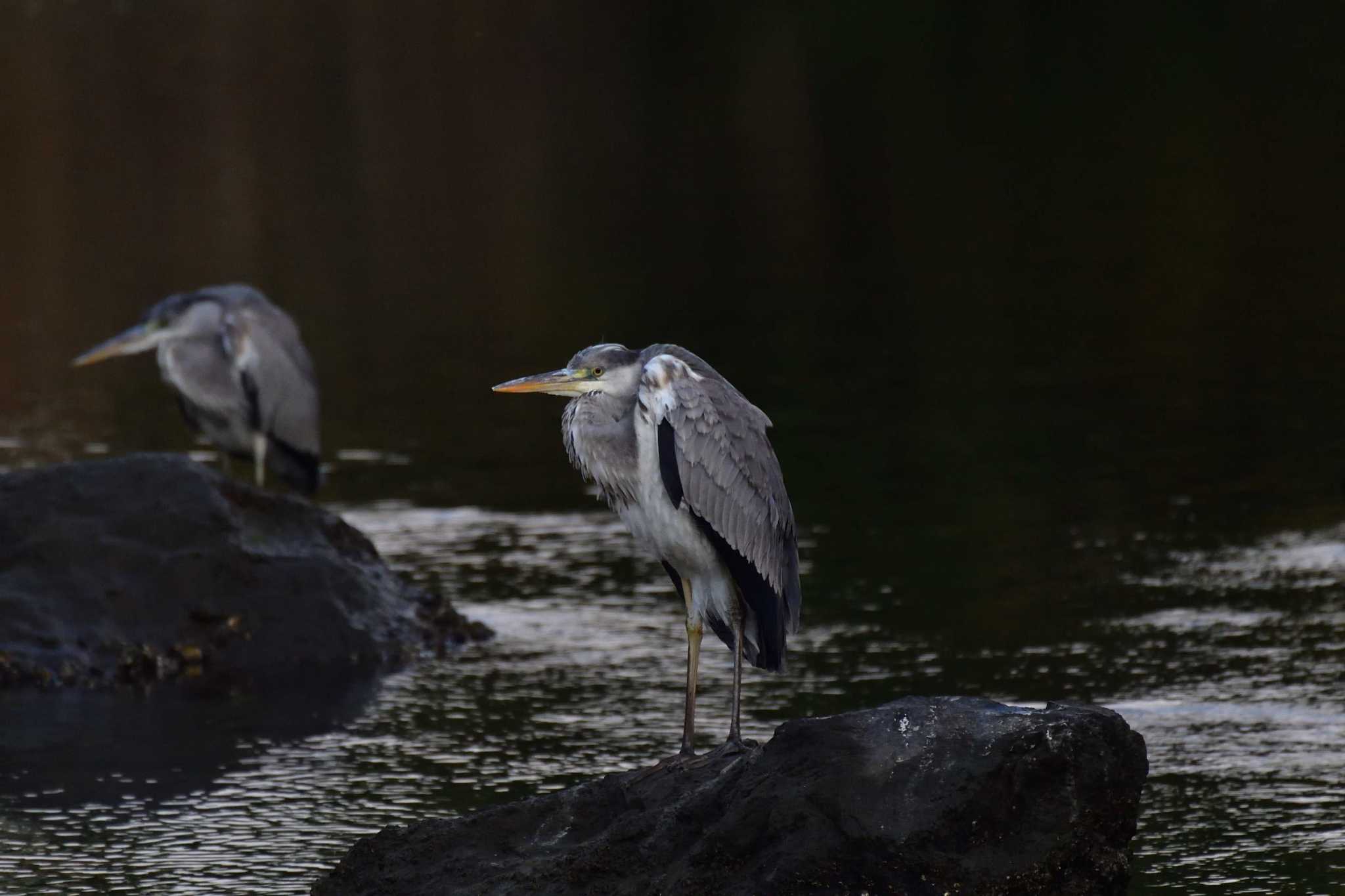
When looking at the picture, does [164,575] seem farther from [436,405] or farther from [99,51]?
[99,51]

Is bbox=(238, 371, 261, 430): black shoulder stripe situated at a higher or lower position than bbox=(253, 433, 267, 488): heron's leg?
higher

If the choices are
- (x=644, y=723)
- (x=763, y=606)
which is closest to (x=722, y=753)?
(x=763, y=606)

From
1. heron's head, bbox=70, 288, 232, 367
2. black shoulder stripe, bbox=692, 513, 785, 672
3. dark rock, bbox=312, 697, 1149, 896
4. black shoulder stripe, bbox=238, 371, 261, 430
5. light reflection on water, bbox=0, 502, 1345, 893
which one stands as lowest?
light reflection on water, bbox=0, 502, 1345, 893

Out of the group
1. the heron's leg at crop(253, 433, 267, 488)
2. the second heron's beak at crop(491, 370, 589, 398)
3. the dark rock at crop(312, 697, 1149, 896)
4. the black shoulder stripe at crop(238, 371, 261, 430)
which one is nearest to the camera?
the dark rock at crop(312, 697, 1149, 896)

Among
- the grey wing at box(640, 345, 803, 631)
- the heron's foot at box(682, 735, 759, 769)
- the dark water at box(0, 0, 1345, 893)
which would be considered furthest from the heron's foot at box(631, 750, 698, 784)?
the dark water at box(0, 0, 1345, 893)

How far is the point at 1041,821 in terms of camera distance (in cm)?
546

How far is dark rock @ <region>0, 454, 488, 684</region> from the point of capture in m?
8.71

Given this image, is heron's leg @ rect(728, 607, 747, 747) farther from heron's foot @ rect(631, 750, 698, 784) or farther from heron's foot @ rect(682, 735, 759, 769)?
heron's foot @ rect(631, 750, 698, 784)

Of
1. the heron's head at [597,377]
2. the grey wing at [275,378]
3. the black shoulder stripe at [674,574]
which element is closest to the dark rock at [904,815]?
the black shoulder stripe at [674,574]

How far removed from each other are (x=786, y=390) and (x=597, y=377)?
7820 mm

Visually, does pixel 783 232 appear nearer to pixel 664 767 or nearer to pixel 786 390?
pixel 786 390

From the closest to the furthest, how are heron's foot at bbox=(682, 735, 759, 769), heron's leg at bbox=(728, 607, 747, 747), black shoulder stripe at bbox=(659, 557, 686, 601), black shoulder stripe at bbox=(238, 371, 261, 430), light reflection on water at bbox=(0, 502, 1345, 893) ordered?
heron's foot at bbox=(682, 735, 759, 769)
heron's leg at bbox=(728, 607, 747, 747)
black shoulder stripe at bbox=(659, 557, 686, 601)
light reflection on water at bbox=(0, 502, 1345, 893)
black shoulder stripe at bbox=(238, 371, 261, 430)

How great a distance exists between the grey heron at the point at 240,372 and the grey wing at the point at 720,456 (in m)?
5.44

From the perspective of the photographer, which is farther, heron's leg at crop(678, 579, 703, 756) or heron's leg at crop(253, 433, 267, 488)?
heron's leg at crop(253, 433, 267, 488)
